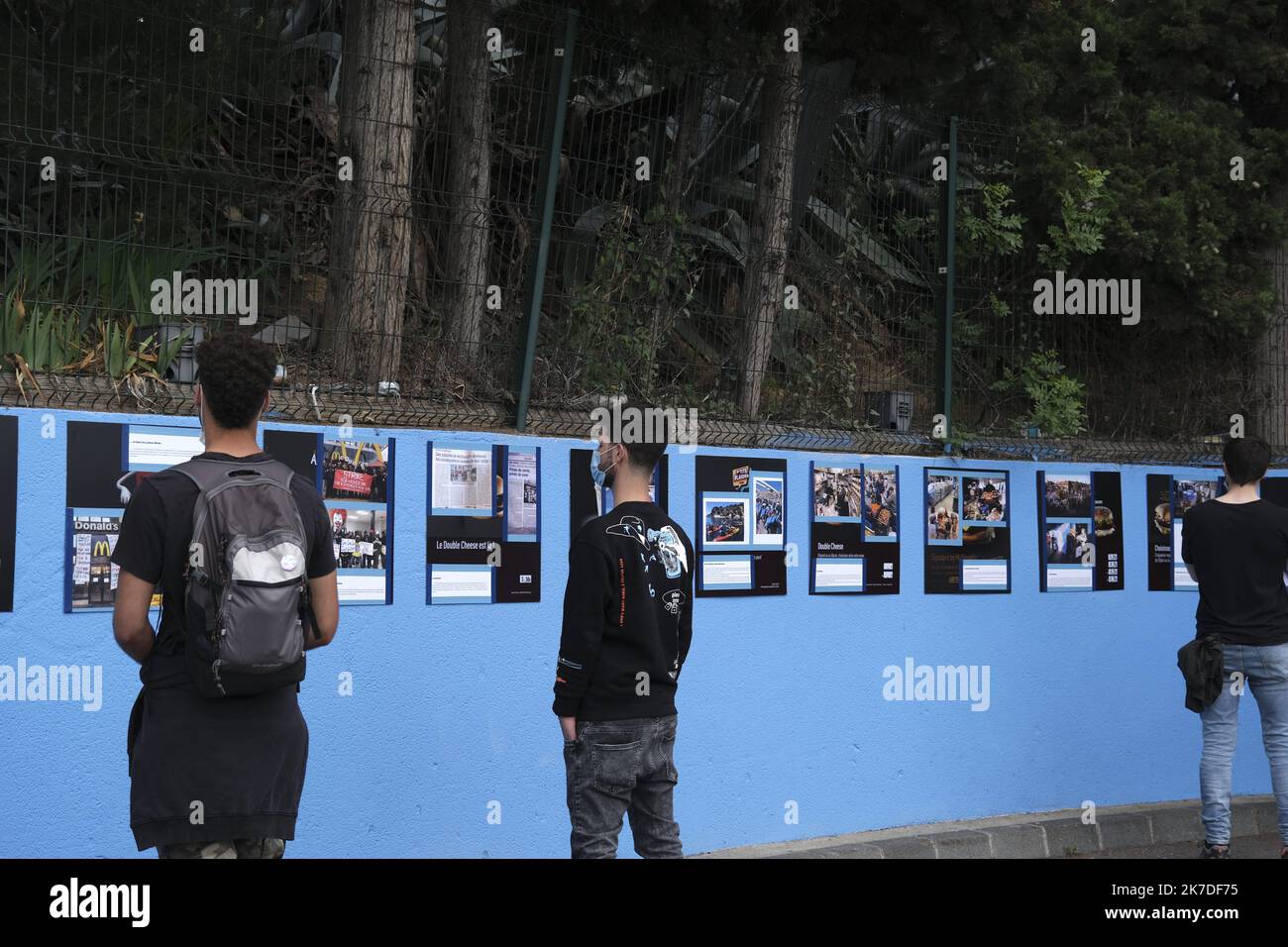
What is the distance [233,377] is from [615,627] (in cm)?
145

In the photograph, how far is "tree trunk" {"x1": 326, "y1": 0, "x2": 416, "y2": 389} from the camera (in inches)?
247

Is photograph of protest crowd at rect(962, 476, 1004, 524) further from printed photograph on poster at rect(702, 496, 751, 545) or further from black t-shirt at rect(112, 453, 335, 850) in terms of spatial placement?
black t-shirt at rect(112, 453, 335, 850)

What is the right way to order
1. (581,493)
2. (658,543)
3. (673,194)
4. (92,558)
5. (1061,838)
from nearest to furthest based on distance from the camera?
(658,543), (92,558), (581,493), (673,194), (1061,838)

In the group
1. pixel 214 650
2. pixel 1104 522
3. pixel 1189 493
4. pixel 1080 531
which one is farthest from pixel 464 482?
pixel 1189 493

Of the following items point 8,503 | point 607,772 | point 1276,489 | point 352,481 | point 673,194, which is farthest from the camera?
point 1276,489

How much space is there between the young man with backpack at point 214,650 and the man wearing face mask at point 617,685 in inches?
39.2

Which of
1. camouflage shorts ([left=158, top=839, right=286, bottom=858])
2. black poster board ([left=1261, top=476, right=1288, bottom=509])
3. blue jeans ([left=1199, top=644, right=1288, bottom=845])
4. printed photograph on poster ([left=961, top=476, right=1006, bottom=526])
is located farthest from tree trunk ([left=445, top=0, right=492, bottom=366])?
black poster board ([left=1261, top=476, right=1288, bottom=509])

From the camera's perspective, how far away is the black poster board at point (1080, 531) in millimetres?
8203

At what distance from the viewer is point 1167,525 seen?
28.7 ft

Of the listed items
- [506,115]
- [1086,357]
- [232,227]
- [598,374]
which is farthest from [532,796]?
[1086,357]

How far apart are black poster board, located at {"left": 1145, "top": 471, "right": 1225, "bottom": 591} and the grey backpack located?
650 centimetres

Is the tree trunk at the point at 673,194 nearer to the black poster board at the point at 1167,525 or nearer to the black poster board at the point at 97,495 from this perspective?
the black poster board at the point at 97,495

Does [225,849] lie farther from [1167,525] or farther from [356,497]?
[1167,525]

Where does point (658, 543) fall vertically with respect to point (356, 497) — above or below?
below
